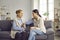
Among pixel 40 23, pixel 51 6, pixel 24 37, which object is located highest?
pixel 51 6

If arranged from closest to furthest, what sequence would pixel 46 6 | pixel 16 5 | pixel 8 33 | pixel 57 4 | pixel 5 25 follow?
pixel 8 33, pixel 5 25, pixel 57 4, pixel 46 6, pixel 16 5

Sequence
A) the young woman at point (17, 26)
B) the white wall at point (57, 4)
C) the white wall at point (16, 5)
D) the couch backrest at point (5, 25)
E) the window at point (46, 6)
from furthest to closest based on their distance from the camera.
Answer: the white wall at point (16, 5), the window at point (46, 6), the white wall at point (57, 4), the couch backrest at point (5, 25), the young woman at point (17, 26)

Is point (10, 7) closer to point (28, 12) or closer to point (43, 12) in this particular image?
point (28, 12)

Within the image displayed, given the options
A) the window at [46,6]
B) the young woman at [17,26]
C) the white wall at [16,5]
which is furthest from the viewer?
the white wall at [16,5]

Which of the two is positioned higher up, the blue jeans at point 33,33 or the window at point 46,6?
the window at point 46,6

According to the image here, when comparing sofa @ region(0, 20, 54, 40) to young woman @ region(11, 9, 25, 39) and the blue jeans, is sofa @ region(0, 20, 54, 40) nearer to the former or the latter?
the blue jeans

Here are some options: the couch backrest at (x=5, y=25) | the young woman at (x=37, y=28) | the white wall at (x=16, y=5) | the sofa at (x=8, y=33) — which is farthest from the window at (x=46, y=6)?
the young woman at (x=37, y=28)

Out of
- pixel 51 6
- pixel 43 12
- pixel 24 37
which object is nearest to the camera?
pixel 24 37

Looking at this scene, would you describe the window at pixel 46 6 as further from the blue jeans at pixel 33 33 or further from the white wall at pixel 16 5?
the blue jeans at pixel 33 33

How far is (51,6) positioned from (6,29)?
430cm

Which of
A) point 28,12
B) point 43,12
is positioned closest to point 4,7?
point 28,12

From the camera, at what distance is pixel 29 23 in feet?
16.4

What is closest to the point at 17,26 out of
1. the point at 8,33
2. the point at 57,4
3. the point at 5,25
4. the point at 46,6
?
the point at 8,33

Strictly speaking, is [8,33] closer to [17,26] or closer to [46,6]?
[17,26]
